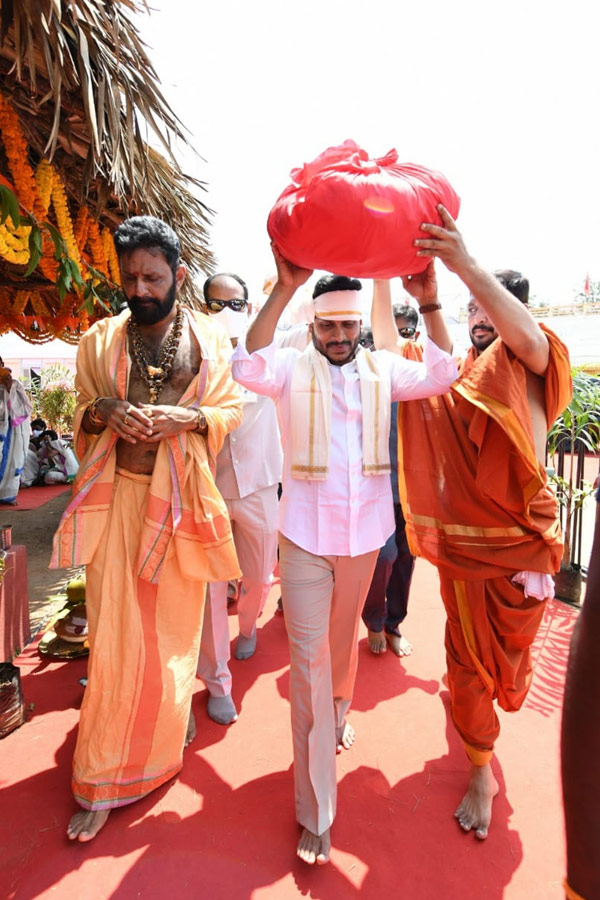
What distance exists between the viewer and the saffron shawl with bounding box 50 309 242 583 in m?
2.26

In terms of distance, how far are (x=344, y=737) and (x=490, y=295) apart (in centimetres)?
217

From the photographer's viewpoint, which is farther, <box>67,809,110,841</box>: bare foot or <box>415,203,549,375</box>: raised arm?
<box>67,809,110,841</box>: bare foot

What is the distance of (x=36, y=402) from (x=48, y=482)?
214 inches

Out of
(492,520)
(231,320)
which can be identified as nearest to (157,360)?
(231,320)

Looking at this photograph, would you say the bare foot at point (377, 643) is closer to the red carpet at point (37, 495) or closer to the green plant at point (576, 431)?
the green plant at point (576, 431)

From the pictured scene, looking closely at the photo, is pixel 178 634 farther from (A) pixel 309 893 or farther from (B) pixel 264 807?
(A) pixel 309 893

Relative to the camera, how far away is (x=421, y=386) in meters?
2.28

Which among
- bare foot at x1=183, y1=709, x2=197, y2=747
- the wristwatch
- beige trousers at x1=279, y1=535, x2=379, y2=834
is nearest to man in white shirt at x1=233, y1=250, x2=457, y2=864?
beige trousers at x1=279, y1=535, x2=379, y2=834

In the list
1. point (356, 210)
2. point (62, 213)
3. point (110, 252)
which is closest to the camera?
point (356, 210)

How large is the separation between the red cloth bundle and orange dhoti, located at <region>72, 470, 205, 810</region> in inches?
50.5

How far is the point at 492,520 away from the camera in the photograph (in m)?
2.18

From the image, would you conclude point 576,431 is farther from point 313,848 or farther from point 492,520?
point 313,848

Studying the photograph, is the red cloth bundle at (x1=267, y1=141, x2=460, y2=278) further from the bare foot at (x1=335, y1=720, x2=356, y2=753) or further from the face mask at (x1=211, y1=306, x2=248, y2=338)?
the bare foot at (x1=335, y1=720, x2=356, y2=753)

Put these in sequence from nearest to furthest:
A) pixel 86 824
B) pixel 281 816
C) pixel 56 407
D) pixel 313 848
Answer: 1. pixel 313 848
2. pixel 86 824
3. pixel 281 816
4. pixel 56 407
